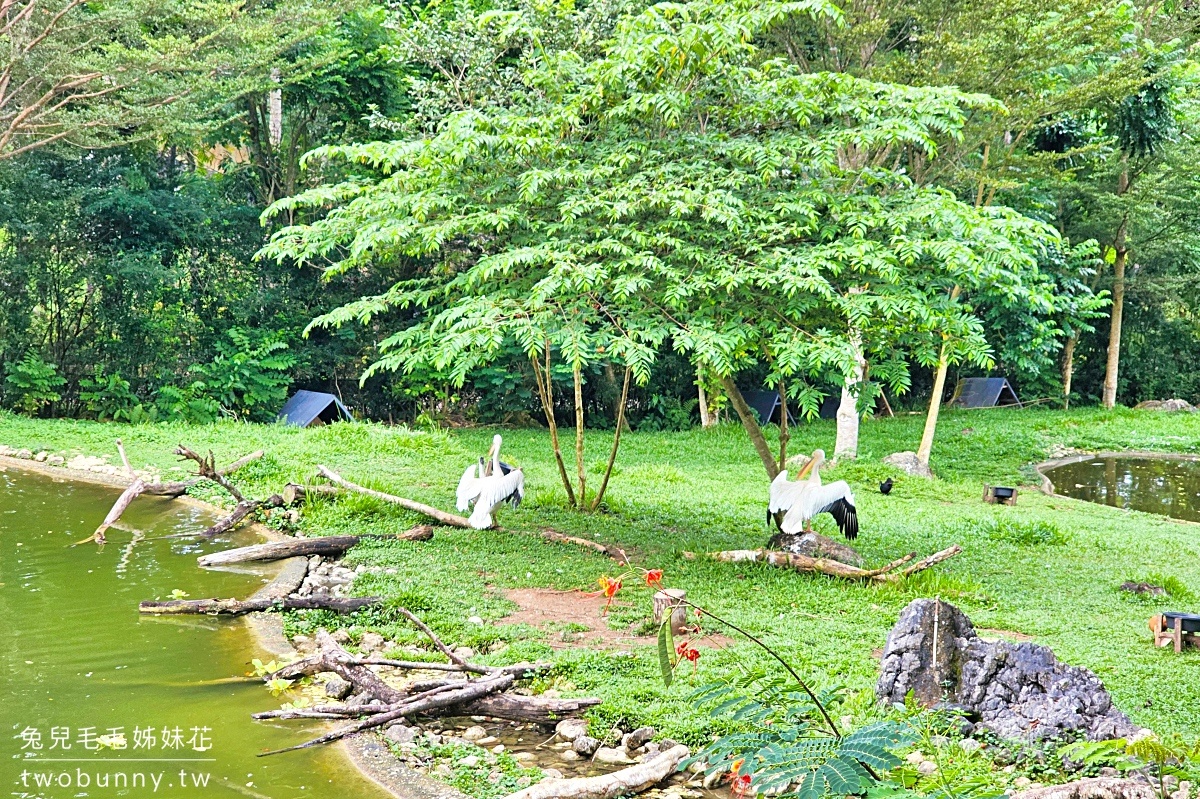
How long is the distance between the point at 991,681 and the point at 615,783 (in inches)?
75.4

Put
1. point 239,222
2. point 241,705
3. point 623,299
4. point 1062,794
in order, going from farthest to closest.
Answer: point 239,222, point 623,299, point 241,705, point 1062,794

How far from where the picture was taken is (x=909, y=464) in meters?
14.3

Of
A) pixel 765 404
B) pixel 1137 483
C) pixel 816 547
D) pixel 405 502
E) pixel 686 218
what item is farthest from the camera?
pixel 765 404

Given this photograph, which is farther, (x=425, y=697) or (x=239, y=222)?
(x=239, y=222)

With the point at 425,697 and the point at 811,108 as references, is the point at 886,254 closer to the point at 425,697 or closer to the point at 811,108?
the point at 811,108

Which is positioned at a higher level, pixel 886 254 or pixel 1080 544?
pixel 886 254

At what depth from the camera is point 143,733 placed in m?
5.00

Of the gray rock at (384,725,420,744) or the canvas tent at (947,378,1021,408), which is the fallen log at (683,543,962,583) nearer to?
the gray rock at (384,725,420,744)

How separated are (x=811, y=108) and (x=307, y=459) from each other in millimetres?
7663

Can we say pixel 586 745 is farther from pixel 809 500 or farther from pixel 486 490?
pixel 486 490

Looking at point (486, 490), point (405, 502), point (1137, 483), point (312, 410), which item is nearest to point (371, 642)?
point (486, 490)

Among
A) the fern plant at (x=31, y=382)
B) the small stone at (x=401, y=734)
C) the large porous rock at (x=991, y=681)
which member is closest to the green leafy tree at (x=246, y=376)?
the fern plant at (x=31, y=382)

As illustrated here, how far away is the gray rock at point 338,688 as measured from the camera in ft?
18.0

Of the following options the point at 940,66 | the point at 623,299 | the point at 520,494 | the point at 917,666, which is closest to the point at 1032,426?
the point at 940,66
